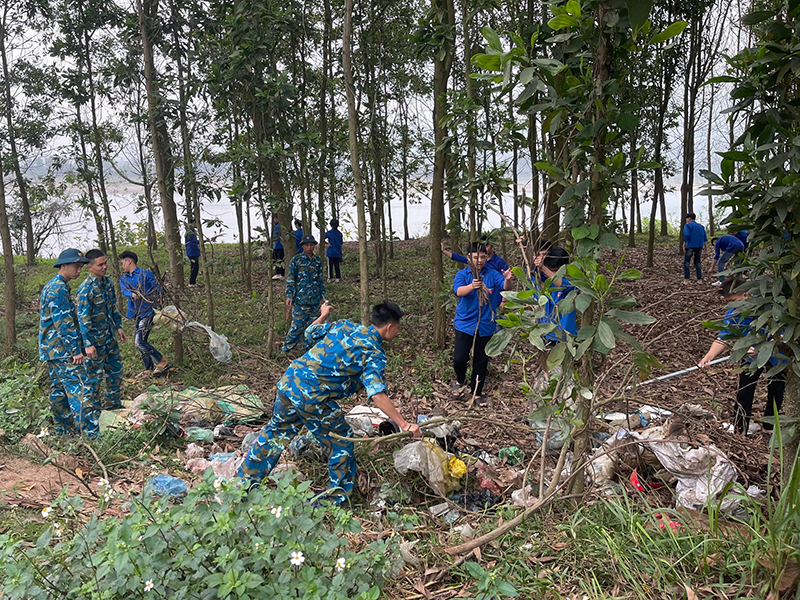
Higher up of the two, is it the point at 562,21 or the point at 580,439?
the point at 562,21

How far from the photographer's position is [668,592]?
2.55 m

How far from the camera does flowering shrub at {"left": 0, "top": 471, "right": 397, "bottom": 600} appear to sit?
226 centimetres

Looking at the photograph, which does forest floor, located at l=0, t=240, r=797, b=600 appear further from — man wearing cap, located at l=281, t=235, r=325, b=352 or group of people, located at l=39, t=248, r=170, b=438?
man wearing cap, located at l=281, t=235, r=325, b=352

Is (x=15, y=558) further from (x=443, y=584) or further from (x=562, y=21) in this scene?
(x=562, y=21)

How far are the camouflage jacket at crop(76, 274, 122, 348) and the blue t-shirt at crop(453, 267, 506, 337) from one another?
3879 mm

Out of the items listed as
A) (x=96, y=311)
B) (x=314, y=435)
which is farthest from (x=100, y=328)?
(x=314, y=435)

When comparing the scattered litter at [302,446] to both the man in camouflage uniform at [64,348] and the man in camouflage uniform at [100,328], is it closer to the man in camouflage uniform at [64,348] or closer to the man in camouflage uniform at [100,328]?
the man in camouflage uniform at [64,348]

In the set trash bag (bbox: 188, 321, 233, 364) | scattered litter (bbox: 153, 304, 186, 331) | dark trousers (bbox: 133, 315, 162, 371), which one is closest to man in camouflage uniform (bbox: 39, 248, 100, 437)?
trash bag (bbox: 188, 321, 233, 364)

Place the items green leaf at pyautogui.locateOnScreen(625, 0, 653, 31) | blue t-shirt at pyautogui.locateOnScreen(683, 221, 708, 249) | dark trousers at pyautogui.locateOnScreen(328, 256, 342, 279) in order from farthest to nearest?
1. dark trousers at pyautogui.locateOnScreen(328, 256, 342, 279)
2. blue t-shirt at pyautogui.locateOnScreen(683, 221, 708, 249)
3. green leaf at pyautogui.locateOnScreen(625, 0, 653, 31)

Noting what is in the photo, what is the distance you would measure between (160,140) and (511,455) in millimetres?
6720

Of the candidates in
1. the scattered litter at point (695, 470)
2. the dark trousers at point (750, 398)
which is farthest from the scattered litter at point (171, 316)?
the dark trousers at point (750, 398)

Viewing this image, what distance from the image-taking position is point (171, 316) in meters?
7.82

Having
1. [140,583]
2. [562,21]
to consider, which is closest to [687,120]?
[562,21]

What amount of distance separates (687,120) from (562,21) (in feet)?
42.9
